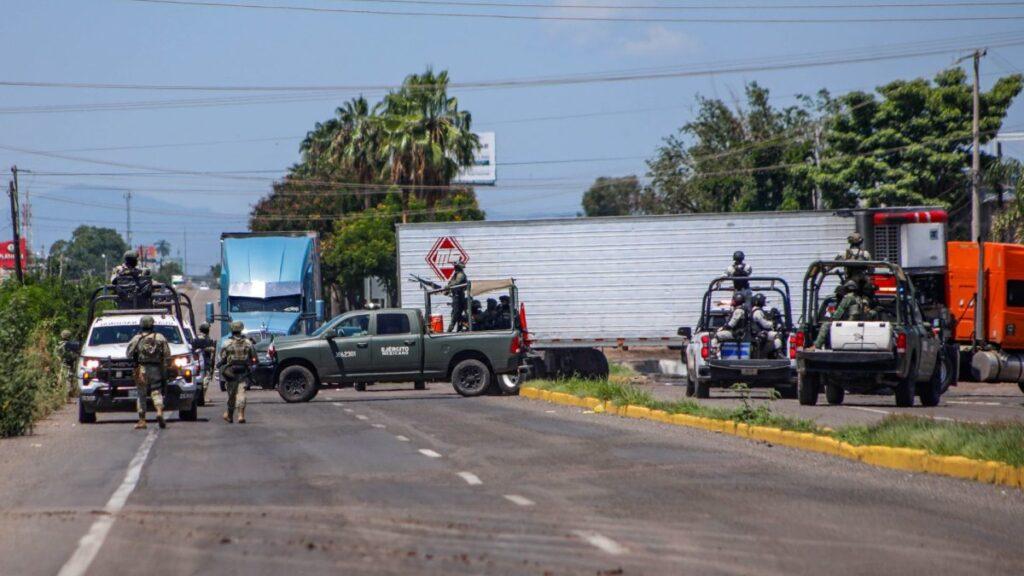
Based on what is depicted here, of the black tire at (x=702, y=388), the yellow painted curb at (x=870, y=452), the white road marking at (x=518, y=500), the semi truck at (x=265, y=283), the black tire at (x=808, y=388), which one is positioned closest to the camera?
the white road marking at (x=518, y=500)

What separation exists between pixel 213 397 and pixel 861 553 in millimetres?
28574

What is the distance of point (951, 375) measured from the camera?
2942cm

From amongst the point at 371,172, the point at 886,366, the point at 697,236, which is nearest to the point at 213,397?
the point at 697,236

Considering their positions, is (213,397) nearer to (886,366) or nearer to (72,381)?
(72,381)

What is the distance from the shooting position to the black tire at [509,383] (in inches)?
1220

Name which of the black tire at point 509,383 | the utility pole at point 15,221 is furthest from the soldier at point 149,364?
the utility pole at point 15,221

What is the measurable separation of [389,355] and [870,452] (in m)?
16.1

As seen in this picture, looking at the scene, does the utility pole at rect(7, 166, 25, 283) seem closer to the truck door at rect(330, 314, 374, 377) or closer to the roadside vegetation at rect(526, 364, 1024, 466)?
the truck door at rect(330, 314, 374, 377)

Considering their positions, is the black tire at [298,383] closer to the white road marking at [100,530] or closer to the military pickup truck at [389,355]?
the military pickup truck at [389,355]

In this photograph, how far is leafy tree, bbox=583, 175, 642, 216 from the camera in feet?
406

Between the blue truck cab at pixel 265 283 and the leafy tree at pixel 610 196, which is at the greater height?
the leafy tree at pixel 610 196

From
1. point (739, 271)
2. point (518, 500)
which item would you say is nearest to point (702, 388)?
point (739, 271)

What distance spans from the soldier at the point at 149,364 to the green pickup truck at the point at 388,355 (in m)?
6.80

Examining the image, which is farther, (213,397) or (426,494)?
(213,397)
